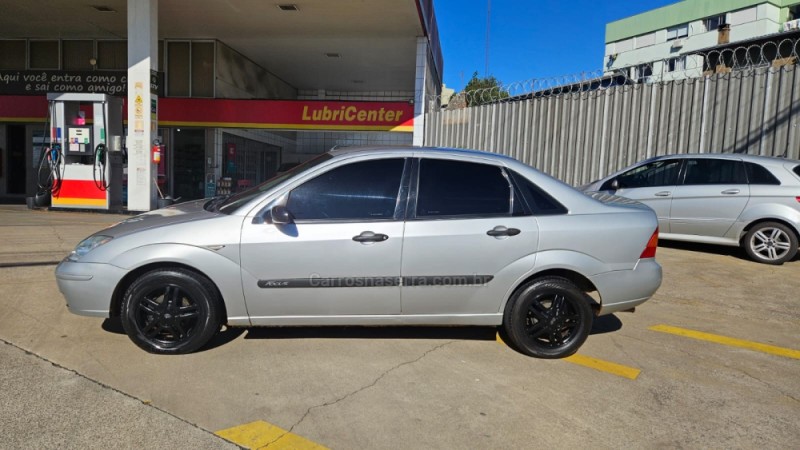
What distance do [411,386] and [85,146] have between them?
12.6 meters

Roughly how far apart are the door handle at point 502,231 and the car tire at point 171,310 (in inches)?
83.5

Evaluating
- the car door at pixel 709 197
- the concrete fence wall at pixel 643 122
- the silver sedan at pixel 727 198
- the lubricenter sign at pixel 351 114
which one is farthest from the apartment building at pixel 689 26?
the car door at pixel 709 197

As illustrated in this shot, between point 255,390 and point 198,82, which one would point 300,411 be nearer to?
point 255,390

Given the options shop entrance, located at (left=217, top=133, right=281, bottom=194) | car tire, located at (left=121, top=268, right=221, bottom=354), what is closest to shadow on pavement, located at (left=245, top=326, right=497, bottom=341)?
car tire, located at (left=121, top=268, right=221, bottom=354)

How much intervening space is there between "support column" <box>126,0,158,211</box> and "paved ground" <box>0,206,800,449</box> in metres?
8.40

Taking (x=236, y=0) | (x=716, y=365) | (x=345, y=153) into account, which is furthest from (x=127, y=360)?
(x=236, y=0)

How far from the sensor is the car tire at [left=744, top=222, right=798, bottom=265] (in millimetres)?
7887

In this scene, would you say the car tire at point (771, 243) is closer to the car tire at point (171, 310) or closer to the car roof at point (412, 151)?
the car roof at point (412, 151)

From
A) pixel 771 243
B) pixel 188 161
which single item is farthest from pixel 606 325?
pixel 188 161

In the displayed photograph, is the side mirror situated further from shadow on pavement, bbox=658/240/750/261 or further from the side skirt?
shadow on pavement, bbox=658/240/750/261

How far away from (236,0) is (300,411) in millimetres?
12354

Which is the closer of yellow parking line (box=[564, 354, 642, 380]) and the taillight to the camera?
yellow parking line (box=[564, 354, 642, 380])

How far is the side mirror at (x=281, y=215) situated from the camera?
13.2 feet

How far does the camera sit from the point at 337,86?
86.6ft
